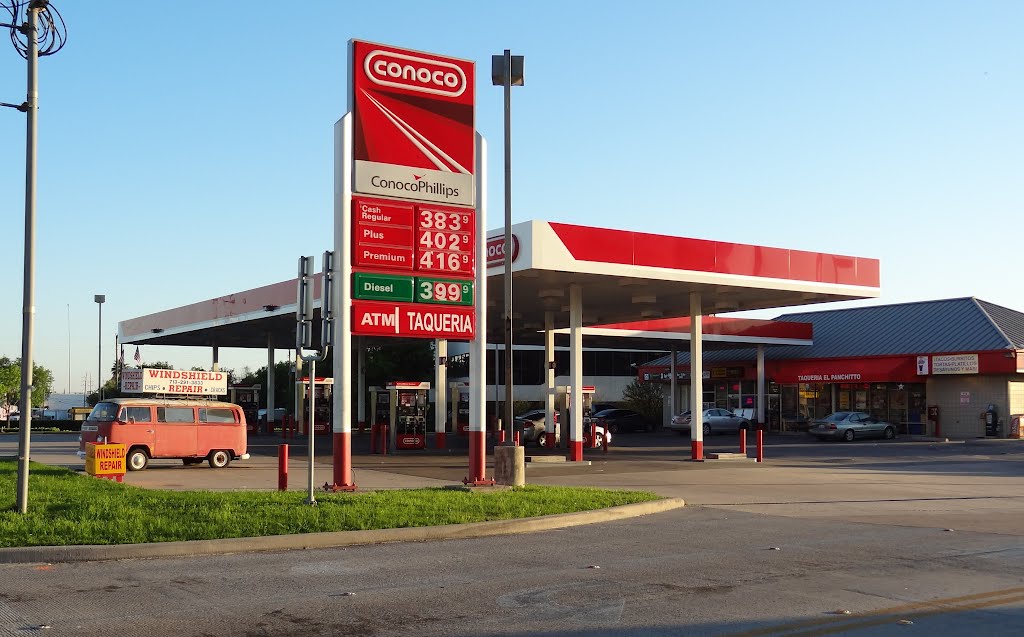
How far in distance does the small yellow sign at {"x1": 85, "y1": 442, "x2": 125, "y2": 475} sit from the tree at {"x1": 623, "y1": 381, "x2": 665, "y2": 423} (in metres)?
45.4

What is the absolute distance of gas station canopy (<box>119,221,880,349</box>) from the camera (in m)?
26.4

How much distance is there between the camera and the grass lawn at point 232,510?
12.7 m

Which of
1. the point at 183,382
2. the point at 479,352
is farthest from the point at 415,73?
the point at 183,382

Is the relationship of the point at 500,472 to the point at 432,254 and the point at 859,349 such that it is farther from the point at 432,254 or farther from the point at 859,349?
the point at 859,349

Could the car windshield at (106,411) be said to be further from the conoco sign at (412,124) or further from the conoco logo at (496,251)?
the conoco sign at (412,124)

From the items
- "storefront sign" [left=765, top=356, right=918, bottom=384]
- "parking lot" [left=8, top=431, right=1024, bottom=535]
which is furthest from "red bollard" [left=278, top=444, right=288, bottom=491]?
"storefront sign" [left=765, top=356, right=918, bottom=384]

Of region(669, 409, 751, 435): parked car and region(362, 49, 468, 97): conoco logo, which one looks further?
region(669, 409, 751, 435): parked car

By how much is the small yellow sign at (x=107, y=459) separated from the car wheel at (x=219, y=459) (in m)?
5.95

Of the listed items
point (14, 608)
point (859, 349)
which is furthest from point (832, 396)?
point (14, 608)

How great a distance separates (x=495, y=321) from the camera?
43.6m

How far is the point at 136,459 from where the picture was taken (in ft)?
84.2

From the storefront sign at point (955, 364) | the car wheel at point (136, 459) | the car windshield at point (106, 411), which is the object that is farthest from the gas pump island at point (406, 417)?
the storefront sign at point (955, 364)

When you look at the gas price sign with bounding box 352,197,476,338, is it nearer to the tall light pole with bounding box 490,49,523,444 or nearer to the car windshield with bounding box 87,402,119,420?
the tall light pole with bounding box 490,49,523,444

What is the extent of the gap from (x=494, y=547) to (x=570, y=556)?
1.22 meters
